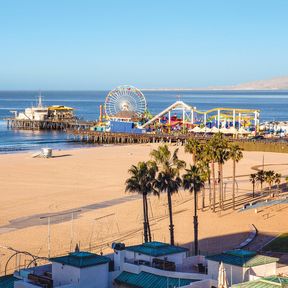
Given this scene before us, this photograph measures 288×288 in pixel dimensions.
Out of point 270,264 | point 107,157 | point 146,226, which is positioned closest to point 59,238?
point 146,226

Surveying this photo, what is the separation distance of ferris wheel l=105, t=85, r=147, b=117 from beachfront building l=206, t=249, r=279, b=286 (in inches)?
5173

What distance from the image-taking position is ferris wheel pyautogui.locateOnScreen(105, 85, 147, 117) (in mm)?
156625

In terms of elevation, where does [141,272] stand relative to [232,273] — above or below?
below

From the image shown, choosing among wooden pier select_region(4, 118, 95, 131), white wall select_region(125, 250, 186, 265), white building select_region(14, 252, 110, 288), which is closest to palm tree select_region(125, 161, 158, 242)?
white wall select_region(125, 250, 186, 265)

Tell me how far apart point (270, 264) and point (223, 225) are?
65.5 feet

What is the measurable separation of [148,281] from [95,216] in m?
23.8

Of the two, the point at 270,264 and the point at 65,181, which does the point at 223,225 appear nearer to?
the point at 270,264

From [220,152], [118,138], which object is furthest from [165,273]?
[118,138]

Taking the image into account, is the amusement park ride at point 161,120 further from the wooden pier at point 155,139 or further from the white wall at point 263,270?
the white wall at point 263,270

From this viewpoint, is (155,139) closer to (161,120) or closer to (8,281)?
(161,120)

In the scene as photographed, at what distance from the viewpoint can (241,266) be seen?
77.7 feet

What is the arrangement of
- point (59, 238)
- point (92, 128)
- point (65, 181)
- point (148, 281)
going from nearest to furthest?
point (148, 281) → point (59, 238) → point (65, 181) → point (92, 128)

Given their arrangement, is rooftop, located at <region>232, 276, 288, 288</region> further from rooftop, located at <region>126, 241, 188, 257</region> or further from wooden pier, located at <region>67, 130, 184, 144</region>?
wooden pier, located at <region>67, 130, 184, 144</region>

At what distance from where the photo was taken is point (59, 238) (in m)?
40.1
